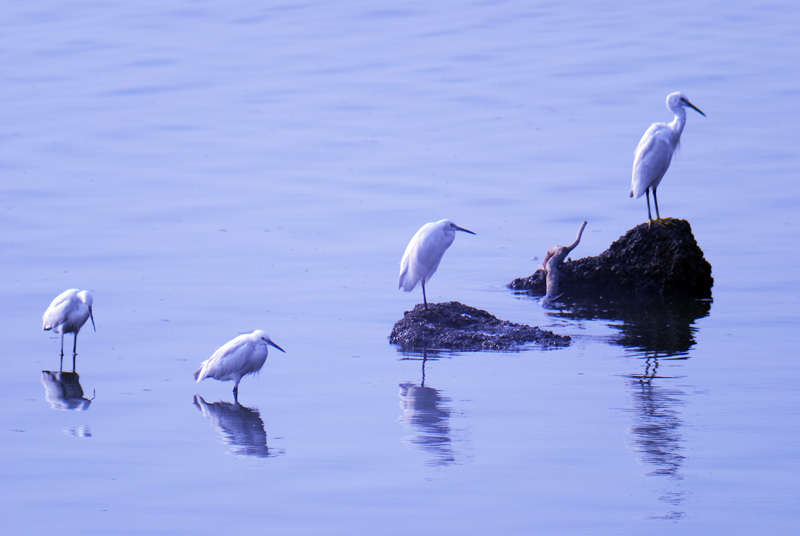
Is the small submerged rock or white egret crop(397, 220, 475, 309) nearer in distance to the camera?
the small submerged rock

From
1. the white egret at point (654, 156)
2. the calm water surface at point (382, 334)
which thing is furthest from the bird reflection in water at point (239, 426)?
the white egret at point (654, 156)

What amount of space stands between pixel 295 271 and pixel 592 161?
26.0 feet

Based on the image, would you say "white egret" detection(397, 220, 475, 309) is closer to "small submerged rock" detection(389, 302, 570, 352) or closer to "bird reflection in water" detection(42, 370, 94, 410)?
"small submerged rock" detection(389, 302, 570, 352)

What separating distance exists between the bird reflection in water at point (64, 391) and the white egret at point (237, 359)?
0.89 metres

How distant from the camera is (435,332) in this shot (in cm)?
954

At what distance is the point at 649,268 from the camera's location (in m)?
11.6

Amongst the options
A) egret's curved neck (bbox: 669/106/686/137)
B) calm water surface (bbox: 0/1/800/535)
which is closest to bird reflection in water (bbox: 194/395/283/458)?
calm water surface (bbox: 0/1/800/535)

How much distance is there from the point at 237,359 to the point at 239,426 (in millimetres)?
626

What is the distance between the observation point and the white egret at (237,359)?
8023 mm

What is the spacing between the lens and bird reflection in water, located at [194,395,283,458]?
23.1 feet

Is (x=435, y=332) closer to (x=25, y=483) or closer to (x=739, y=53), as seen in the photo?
(x=25, y=483)

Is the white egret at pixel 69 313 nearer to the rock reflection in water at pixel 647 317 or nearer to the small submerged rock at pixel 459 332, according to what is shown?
the small submerged rock at pixel 459 332

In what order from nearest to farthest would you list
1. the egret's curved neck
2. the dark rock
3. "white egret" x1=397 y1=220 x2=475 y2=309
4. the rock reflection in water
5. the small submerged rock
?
the small submerged rock → the rock reflection in water → "white egret" x1=397 y1=220 x2=475 y2=309 → the dark rock → the egret's curved neck

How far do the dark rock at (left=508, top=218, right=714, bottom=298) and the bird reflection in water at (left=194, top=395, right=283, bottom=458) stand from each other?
4926 mm
